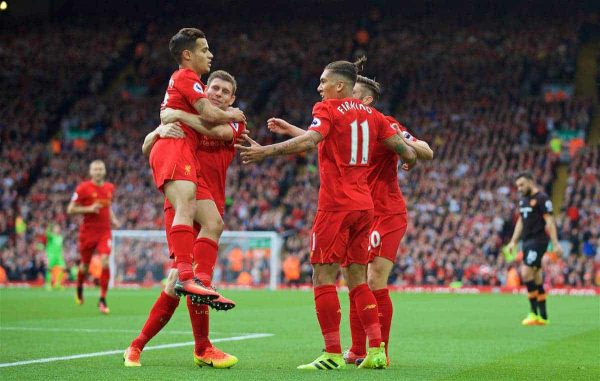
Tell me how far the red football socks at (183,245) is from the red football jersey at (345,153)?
107 cm

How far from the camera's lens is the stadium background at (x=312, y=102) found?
3006 centimetres

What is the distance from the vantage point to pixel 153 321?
8.05m

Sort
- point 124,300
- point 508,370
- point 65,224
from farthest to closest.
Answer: point 65,224
point 124,300
point 508,370

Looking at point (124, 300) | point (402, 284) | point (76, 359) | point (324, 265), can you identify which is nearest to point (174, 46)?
point (324, 265)

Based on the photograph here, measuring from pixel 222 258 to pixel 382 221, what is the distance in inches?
841

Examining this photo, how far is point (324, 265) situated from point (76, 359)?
2.43 meters

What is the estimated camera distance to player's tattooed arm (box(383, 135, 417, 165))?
820 centimetres

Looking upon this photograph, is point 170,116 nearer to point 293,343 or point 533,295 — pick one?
point 293,343

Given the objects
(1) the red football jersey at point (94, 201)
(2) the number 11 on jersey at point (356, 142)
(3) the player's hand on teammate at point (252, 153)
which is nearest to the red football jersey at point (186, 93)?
(3) the player's hand on teammate at point (252, 153)

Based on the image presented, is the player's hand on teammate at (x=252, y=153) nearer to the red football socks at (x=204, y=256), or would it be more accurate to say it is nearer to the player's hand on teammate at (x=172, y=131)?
the player's hand on teammate at (x=172, y=131)

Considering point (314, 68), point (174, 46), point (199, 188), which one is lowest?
point (199, 188)

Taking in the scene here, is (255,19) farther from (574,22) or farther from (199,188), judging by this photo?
(199,188)

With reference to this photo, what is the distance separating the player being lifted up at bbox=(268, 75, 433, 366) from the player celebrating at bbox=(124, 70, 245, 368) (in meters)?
1.11

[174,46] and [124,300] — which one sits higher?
[174,46]
